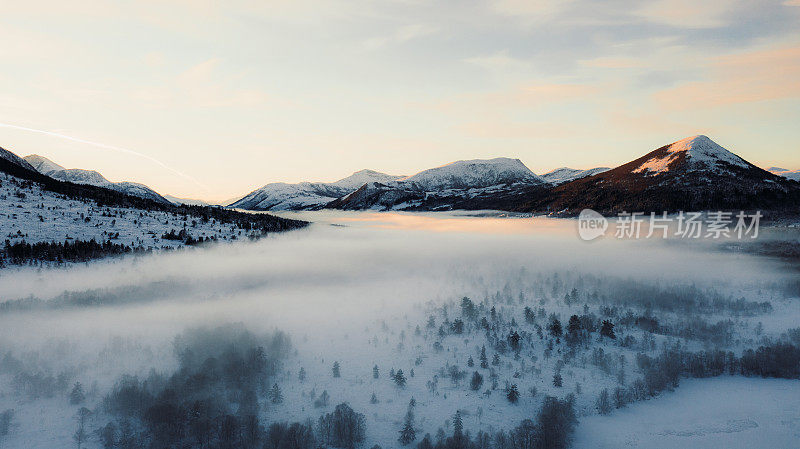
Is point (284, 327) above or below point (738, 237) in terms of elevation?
below

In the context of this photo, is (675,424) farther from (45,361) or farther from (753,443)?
(45,361)

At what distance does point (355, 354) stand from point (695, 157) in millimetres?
159622

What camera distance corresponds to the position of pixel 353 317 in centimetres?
2316

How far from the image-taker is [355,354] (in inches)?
703

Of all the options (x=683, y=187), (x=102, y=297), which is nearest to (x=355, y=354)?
(x=102, y=297)

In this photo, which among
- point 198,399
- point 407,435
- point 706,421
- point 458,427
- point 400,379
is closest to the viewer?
point 407,435

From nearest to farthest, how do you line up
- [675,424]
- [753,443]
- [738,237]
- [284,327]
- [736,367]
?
[753,443]
[675,424]
[736,367]
[284,327]
[738,237]

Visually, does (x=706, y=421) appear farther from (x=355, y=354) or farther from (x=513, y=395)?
(x=355, y=354)

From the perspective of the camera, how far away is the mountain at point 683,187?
97.1 meters

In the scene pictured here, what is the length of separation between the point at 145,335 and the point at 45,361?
366 cm

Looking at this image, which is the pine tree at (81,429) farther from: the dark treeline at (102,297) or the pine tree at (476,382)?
the pine tree at (476,382)

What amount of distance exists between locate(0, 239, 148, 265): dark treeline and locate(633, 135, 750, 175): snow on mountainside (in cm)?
15536

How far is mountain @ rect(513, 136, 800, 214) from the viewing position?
318ft

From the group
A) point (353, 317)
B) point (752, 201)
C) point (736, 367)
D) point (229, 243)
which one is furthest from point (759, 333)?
point (752, 201)
